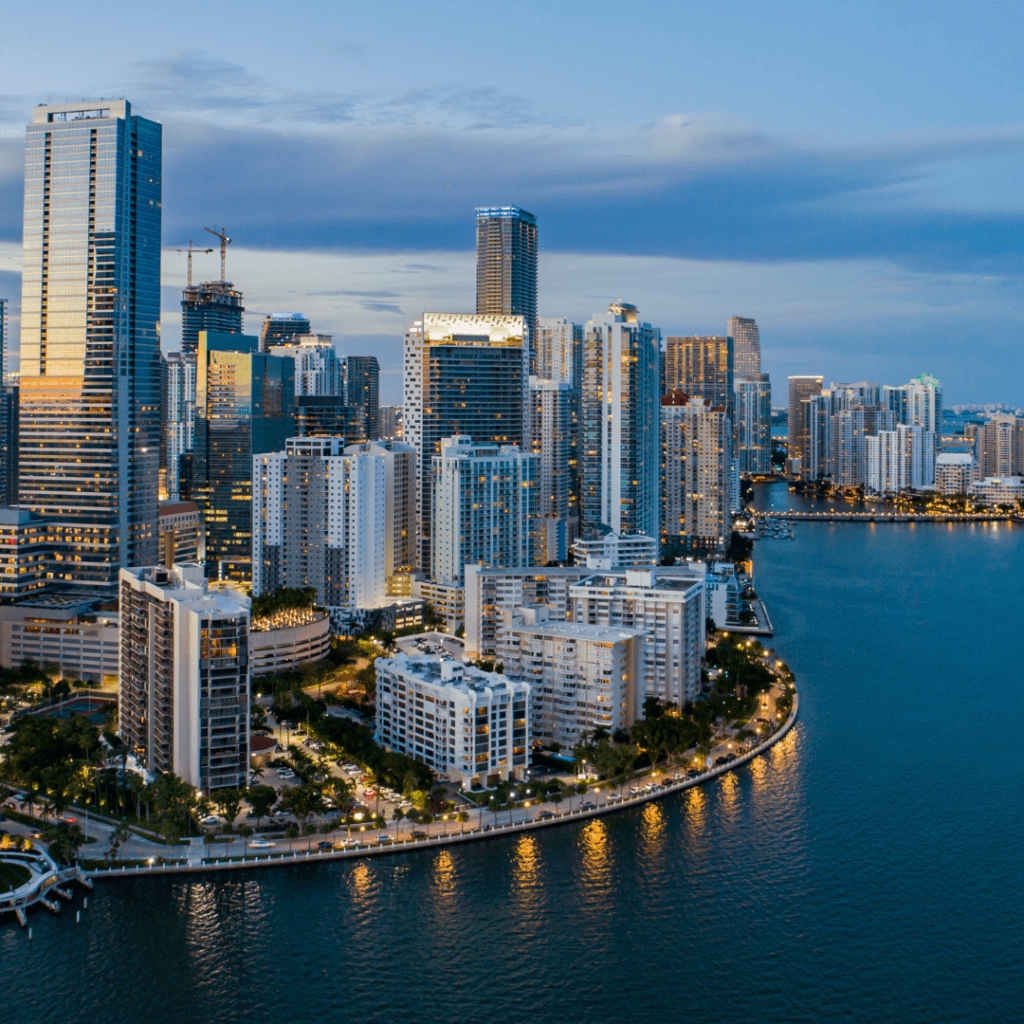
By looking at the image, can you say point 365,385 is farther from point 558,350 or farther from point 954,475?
point 954,475

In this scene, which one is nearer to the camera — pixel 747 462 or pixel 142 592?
pixel 142 592

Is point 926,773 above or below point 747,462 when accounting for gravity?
below

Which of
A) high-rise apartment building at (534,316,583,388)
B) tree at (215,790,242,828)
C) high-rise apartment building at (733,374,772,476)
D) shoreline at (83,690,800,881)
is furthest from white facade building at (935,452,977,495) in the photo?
tree at (215,790,242,828)

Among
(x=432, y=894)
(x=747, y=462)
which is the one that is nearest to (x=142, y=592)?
(x=432, y=894)

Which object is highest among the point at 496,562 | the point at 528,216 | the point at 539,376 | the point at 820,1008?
the point at 528,216

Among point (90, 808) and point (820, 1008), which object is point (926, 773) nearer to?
point (820, 1008)

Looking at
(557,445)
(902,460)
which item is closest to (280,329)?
(557,445)
